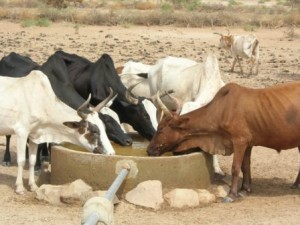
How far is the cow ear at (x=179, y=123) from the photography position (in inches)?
339

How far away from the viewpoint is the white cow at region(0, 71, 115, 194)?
832 centimetres

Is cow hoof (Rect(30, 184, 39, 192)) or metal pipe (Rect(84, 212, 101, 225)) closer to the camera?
metal pipe (Rect(84, 212, 101, 225))

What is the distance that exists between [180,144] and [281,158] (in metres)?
2.57

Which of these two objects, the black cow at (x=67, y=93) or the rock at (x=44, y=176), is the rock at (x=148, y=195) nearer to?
the black cow at (x=67, y=93)

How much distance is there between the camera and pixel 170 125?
8641mm

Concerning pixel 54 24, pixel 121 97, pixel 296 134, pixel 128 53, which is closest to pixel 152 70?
pixel 121 97

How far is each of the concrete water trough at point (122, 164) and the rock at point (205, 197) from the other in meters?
0.15

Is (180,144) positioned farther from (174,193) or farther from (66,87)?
(66,87)

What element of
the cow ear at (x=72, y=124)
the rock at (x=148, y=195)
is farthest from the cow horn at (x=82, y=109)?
the rock at (x=148, y=195)

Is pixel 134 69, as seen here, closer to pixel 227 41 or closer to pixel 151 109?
pixel 151 109

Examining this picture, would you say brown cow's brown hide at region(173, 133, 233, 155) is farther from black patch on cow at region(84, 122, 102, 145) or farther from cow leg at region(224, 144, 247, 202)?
black patch on cow at region(84, 122, 102, 145)

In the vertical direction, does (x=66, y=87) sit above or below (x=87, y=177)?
above

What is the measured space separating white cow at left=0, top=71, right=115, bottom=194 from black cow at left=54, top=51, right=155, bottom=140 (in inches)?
51.0

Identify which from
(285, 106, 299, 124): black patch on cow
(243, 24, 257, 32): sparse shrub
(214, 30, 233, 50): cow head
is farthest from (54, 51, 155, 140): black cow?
(243, 24, 257, 32): sparse shrub
